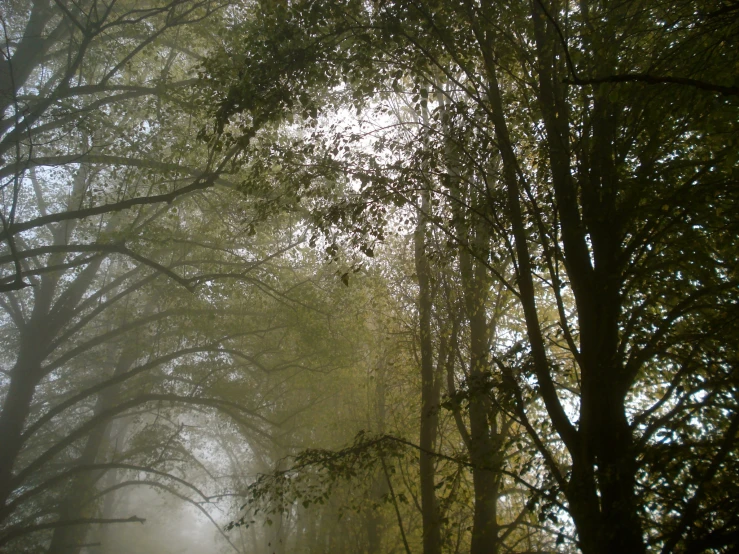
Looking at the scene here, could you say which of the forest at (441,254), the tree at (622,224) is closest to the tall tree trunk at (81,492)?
the forest at (441,254)

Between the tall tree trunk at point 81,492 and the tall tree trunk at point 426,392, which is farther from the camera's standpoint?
the tall tree trunk at point 81,492

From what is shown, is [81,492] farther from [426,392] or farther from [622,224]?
[622,224]

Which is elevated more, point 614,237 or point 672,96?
point 672,96

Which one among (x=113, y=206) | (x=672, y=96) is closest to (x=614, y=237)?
(x=672, y=96)

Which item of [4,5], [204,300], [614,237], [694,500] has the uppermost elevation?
[4,5]

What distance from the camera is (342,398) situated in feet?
53.1

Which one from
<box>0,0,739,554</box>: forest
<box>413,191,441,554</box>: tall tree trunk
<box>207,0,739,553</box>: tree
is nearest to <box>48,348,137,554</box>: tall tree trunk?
<box>0,0,739,554</box>: forest

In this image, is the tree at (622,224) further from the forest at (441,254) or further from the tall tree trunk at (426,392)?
the tall tree trunk at (426,392)

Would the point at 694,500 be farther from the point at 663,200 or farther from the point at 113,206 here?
the point at 113,206

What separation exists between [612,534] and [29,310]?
2035 cm

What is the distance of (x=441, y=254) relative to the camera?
6141mm

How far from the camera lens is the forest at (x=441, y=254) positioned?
390 centimetres

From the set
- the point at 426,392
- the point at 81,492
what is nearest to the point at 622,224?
the point at 426,392

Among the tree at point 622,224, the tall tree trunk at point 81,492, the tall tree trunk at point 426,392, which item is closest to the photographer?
the tree at point 622,224
